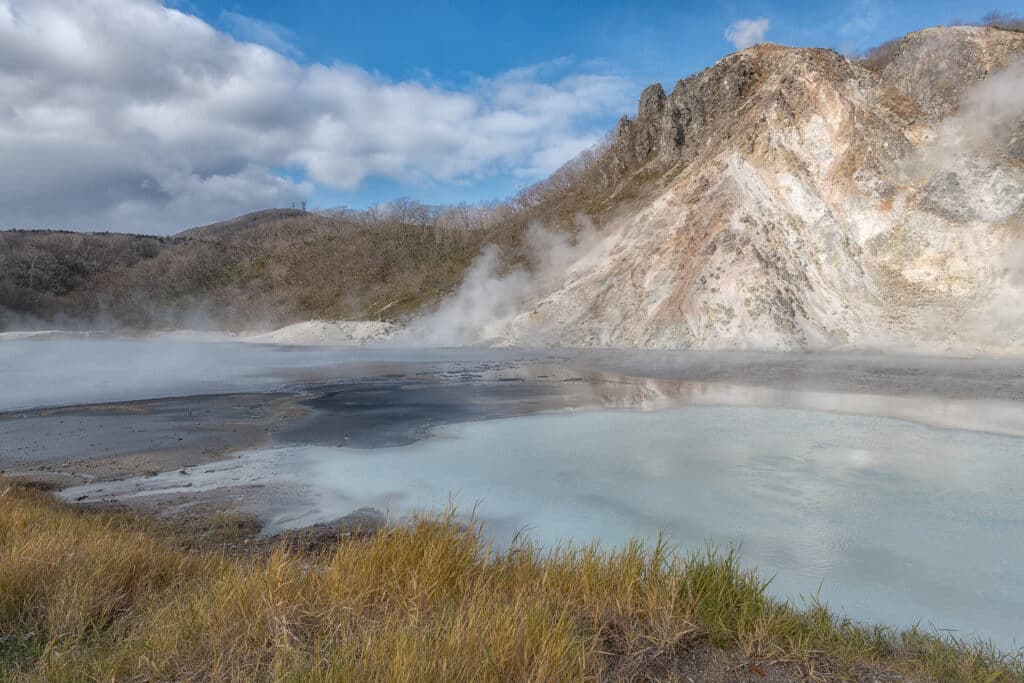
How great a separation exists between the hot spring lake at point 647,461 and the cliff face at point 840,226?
10833mm

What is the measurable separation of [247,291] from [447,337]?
5028cm

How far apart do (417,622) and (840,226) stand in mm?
39861

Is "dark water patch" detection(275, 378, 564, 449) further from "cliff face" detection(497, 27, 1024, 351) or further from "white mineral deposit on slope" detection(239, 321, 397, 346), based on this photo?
"white mineral deposit on slope" detection(239, 321, 397, 346)

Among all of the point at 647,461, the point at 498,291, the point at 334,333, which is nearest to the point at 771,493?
the point at 647,461

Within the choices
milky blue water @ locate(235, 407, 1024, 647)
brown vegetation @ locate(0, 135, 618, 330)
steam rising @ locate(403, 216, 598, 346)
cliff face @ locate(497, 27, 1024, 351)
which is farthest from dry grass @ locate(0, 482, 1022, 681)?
brown vegetation @ locate(0, 135, 618, 330)

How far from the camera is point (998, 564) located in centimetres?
621

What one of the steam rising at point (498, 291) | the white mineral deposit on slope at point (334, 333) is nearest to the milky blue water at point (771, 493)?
the steam rising at point (498, 291)

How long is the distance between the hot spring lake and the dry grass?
154 cm

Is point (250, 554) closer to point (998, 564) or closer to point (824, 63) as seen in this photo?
point (998, 564)

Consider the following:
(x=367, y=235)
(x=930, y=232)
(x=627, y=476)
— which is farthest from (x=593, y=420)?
(x=367, y=235)

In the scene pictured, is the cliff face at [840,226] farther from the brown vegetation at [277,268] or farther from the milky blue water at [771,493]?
the milky blue water at [771,493]

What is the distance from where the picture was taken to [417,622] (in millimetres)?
3574

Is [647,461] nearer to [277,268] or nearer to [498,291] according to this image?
[498,291]

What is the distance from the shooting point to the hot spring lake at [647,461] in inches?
255
